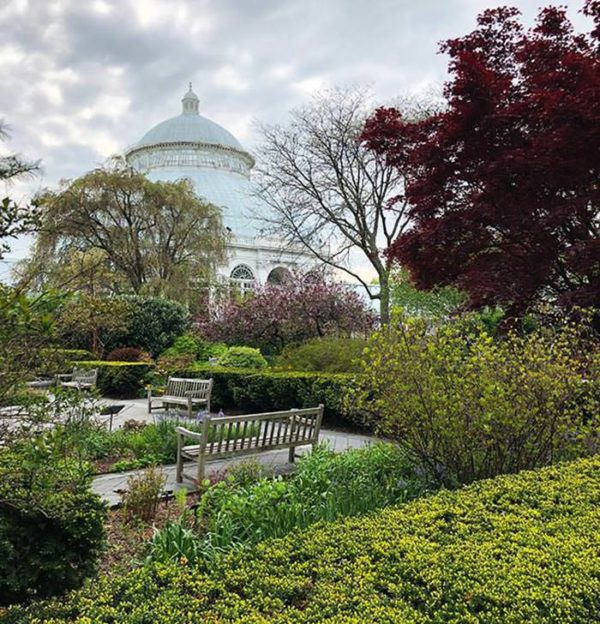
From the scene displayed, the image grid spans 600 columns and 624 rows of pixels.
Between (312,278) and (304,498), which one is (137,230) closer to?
(312,278)

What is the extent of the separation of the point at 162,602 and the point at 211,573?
0.30m

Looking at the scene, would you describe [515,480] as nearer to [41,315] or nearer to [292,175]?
[41,315]

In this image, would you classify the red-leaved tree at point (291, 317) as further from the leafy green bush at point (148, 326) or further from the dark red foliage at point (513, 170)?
the dark red foliage at point (513, 170)

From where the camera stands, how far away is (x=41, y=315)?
206cm

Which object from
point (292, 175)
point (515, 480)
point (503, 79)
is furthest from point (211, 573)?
point (292, 175)

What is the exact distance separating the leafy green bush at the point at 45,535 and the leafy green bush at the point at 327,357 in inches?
310

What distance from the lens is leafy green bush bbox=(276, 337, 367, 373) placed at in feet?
36.1

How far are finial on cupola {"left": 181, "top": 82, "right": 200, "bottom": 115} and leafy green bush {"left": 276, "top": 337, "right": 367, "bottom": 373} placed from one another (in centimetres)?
4966

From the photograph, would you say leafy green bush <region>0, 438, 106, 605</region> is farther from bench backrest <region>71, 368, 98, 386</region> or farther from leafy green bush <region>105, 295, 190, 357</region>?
leafy green bush <region>105, 295, 190, 357</region>

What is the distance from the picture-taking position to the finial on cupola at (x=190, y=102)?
5600cm

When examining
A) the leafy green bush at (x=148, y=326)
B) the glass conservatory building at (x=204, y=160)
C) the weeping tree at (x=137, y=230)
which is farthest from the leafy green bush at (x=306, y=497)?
the glass conservatory building at (x=204, y=160)

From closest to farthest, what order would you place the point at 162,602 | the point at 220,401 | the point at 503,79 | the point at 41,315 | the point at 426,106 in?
the point at 162,602 → the point at 41,315 → the point at 503,79 → the point at 220,401 → the point at 426,106

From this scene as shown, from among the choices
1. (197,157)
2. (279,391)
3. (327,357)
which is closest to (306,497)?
(279,391)

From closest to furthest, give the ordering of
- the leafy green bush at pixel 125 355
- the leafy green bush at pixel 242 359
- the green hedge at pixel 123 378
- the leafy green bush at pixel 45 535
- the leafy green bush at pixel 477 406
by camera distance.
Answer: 1. the leafy green bush at pixel 45 535
2. the leafy green bush at pixel 477 406
3. the leafy green bush at pixel 242 359
4. the green hedge at pixel 123 378
5. the leafy green bush at pixel 125 355
